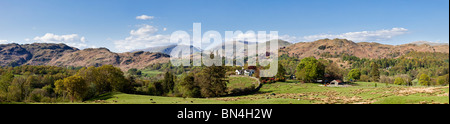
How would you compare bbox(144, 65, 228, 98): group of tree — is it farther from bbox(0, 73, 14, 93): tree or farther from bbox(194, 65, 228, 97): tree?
bbox(0, 73, 14, 93): tree

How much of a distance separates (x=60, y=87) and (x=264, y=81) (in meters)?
54.7

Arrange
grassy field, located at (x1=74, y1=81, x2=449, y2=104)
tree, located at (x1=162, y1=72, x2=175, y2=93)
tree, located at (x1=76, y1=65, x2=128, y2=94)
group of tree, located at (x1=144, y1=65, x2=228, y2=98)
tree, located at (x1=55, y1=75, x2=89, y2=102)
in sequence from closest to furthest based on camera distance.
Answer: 1. grassy field, located at (x1=74, y1=81, x2=449, y2=104)
2. tree, located at (x1=55, y1=75, x2=89, y2=102)
3. group of tree, located at (x1=144, y1=65, x2=228, y2=98)
4. tree, located at (x1=76, y1=65, x2=128, y2=94)
5. tree, located at (x1=162, y1=72, x2=175, y2=93)

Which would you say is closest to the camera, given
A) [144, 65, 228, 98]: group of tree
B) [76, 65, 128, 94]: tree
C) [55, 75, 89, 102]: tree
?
[55, 75, 89, 102]: tree

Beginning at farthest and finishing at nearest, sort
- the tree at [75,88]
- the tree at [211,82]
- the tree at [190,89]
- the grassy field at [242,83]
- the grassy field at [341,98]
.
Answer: the grassy field at [242,83], the tree at [211,82], the tree at [190,89], the tree at [75,88], the grassy field at [341,98]

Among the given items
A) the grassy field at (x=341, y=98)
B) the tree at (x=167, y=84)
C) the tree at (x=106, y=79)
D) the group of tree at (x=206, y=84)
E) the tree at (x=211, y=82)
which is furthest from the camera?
the tree at (x=167, y=84)

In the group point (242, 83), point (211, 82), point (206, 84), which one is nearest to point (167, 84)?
point (242, 83)

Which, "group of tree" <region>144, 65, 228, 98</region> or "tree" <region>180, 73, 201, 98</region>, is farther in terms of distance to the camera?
"group of tree" <region>144, 65, 228, 98</region>

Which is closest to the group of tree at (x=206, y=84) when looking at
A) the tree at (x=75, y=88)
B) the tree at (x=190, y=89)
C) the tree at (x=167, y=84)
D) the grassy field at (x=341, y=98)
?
the tree at (x=190, y=89)

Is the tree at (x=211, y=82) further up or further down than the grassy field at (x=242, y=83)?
further up

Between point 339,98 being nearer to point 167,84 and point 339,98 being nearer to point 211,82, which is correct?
point 211,82

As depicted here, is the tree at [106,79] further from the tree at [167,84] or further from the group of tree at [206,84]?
the tree at [167,84]

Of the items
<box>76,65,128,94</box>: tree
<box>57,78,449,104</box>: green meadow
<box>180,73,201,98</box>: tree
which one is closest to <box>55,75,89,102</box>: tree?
<box>57,78,449,104</box>: green meadow

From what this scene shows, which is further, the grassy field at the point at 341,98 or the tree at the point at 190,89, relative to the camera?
the tree at the point at 190,89
